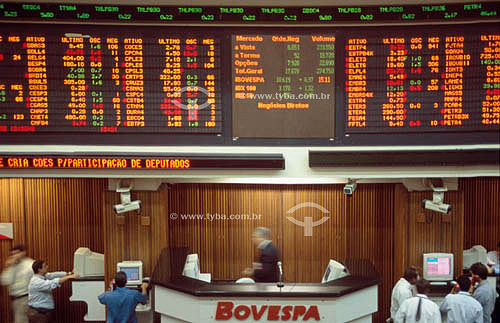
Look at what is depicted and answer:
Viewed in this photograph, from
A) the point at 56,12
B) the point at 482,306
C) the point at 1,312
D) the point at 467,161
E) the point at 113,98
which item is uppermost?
the point at 56,12

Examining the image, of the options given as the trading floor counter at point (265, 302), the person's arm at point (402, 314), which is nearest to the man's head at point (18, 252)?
the trading floor counter at point (265, 302)

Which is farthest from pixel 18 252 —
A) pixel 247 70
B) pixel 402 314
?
pixel 402 314

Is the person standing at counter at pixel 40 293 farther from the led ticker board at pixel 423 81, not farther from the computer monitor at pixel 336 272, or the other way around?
the led ticker board at pixel 423 81

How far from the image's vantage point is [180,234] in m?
6.27

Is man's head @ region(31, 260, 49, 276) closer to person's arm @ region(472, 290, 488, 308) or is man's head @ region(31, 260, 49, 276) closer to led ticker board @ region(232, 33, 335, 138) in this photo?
led ticker board @ region(232, 33, 335, 138)

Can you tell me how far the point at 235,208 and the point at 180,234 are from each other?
2.78ft

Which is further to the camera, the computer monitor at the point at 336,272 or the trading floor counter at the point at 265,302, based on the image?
the computer monitor at the point at 336,272

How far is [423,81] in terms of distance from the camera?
4.87 metres

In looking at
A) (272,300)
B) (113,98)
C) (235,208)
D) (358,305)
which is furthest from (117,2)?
(358,305)

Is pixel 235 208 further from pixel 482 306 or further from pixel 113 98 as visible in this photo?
pixel 482 306

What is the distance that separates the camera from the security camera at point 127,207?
5.07 m

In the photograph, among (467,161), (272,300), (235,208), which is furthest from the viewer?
(235,208)

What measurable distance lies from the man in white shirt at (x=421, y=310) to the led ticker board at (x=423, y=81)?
1.69 m

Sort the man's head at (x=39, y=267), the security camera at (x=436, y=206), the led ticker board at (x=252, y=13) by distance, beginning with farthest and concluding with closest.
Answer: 1. the man's head at (x=39, y=267)
2. the security camera at (x=436, y=206)
3. the led ticker board at (x=252, y=13)
